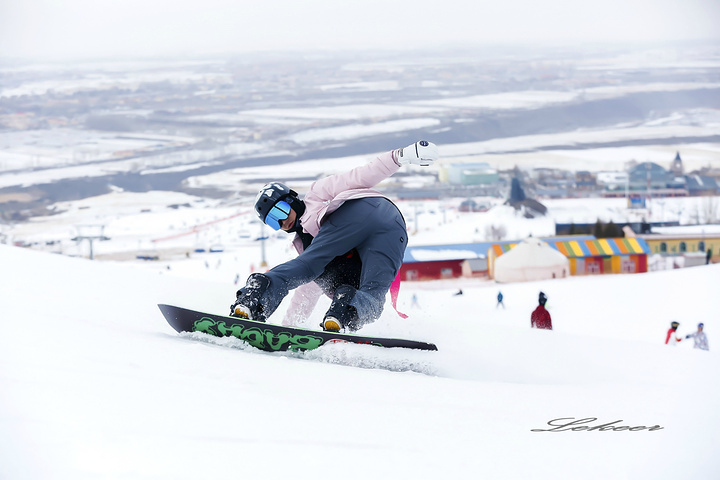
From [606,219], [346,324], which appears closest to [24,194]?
[606,219]

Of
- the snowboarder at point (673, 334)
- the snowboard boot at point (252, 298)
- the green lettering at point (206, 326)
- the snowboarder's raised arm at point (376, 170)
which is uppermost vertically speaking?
the snowboarder's raised arm at point (376, 170)

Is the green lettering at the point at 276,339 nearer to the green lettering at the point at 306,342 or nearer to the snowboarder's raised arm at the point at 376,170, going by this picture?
the green lettering at the point at 306,342

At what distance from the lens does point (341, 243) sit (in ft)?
10.3

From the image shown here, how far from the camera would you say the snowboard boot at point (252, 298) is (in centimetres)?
295

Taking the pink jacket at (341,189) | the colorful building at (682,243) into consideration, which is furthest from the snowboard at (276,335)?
the colorful building at (682,243)

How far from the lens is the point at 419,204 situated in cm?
4781

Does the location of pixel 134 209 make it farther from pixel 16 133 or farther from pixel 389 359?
pixel 389 359

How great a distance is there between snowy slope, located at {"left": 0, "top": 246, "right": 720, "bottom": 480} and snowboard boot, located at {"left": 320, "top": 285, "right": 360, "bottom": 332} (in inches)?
6.8

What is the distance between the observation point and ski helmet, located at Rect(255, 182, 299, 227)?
3.29 meters

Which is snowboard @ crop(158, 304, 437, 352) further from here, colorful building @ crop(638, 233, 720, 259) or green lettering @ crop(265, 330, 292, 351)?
colorful building @ crop(638, 233, 720, 259)

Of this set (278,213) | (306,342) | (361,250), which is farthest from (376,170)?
(306,342)

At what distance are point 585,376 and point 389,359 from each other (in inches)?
35.7
